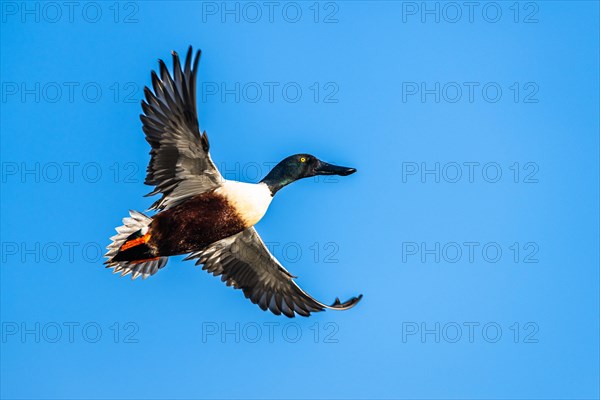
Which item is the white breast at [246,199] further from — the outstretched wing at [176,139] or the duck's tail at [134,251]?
the duck's tail at [134,251]

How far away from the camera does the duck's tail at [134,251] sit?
9242 millimetres

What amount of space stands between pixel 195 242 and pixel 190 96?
1.55 m

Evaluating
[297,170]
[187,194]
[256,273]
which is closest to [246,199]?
[187,194]

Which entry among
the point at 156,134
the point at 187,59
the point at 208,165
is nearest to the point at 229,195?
the point at 208,165

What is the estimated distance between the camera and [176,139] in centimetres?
909

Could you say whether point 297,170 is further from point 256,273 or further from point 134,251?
point 134,251

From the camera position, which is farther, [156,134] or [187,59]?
[156,134]

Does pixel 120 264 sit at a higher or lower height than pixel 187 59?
lower

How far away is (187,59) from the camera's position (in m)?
8.49

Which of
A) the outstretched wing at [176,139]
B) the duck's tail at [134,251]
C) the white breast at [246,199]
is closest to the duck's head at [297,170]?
the white breast at [246,199]

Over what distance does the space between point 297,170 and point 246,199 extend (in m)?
0.83

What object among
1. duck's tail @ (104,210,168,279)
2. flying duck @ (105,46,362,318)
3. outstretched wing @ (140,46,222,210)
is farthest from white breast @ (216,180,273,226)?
duck's tail @ (104,210,168,279)

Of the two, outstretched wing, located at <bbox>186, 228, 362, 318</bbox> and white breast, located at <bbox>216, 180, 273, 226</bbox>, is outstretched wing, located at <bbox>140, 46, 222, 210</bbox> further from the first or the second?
outstretched wing, located at <bbox>186, 228, 362, 318</bbox>

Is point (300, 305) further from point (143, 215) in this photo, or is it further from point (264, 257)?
point (143, 215)
